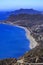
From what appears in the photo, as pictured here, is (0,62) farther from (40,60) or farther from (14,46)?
(14,46)

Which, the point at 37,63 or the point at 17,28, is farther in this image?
the point at 17,28

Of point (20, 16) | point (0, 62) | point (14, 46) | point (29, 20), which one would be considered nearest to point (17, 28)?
point (29, 20)

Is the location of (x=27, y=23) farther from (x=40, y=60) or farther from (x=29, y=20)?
(x=40, y=60)

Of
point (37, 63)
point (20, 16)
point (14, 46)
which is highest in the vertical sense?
point (20, 16)

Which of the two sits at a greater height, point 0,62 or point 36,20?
point 36,20

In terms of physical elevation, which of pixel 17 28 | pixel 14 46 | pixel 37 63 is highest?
pixel 17 28

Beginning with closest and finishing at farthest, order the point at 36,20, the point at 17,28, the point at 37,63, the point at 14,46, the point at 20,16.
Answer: the point at 37,63, the point at 14,46, the point at 17,28, the point at 36,20, the point at 20,16

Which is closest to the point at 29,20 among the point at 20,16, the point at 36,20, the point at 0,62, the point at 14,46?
the point at 36,20

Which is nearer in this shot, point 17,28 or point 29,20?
point 17,28

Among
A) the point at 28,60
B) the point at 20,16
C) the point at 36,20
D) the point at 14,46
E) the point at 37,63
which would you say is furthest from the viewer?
the point at 20,16
